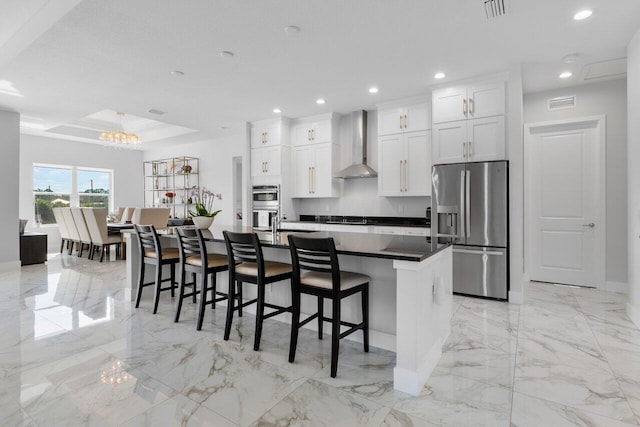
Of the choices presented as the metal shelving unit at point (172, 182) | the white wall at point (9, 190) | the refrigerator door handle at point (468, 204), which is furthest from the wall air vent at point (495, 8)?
the metal shelving unit at point (172, 182)

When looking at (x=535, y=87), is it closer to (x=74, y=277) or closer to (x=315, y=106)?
(x=315, y=106)

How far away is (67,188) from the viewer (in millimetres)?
8367

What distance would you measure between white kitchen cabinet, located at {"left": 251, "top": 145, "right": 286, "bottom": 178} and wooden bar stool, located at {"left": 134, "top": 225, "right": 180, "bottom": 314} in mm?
2634

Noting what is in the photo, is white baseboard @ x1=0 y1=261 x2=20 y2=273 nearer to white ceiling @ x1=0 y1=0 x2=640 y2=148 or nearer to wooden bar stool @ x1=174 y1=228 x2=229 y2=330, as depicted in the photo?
white ceiling @ x1=0 y1=0 x2=640 y2=148

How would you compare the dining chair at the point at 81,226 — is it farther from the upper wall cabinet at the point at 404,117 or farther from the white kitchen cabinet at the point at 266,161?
the upper wall cabinet at the point at 404,117

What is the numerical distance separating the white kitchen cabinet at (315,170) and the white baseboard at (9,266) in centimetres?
484

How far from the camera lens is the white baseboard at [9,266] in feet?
18.0

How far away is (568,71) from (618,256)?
240 cm

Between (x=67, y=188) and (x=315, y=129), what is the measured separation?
6809mm

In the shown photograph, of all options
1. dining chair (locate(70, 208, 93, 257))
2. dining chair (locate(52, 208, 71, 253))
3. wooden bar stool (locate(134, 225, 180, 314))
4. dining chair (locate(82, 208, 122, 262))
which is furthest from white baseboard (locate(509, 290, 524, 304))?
dining chair (locate(52, 208, 71, 253))

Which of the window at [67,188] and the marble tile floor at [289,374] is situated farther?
the window at [67,188]

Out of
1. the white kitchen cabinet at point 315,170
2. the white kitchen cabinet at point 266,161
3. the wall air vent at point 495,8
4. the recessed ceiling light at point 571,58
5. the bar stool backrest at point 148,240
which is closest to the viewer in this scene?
the wall air vent at point 495,8

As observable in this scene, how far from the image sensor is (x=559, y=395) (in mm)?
1920

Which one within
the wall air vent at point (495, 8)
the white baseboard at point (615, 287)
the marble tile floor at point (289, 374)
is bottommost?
the marble tile floor at point (289, 374)
